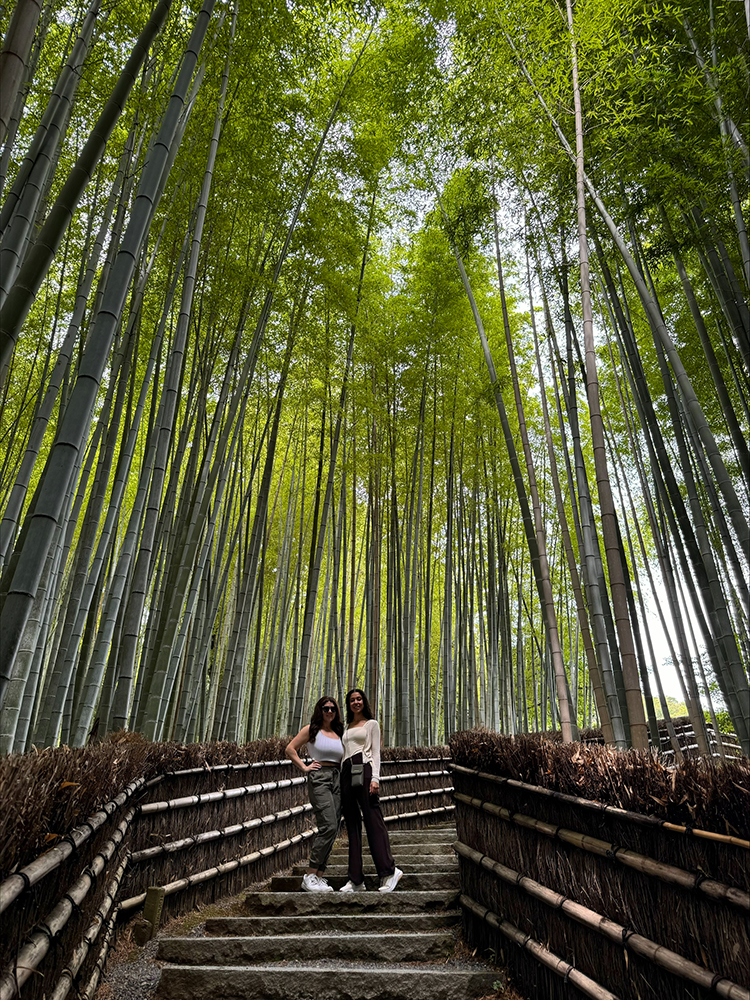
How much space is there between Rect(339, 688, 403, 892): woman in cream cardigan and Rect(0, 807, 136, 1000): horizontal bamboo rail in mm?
1388

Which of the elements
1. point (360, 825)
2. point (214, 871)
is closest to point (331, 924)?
point (360, 825)

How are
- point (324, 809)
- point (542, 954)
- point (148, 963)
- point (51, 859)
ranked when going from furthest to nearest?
1. point (324, 809)
2. point (148, 963)
3. point (542, 954)
4. point (51, 859)

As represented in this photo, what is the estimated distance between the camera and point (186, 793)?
2748mm

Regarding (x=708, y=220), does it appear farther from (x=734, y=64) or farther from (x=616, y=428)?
(x=616, y=428)

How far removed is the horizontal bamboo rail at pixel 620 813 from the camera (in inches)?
47.2

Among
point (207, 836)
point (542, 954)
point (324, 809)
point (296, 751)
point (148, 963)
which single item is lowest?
point (148, 963)

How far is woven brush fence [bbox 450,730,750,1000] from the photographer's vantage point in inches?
47.8

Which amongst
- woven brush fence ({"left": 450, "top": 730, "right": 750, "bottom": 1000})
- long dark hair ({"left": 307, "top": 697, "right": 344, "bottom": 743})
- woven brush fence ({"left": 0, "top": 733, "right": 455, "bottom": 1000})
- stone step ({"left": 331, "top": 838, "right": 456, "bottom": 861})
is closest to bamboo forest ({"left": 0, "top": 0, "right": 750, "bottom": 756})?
woven brush fence ({"left": 0, "top": 733, "right": 455, "bottom": 1000})

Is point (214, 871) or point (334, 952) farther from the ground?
point (214, 871)

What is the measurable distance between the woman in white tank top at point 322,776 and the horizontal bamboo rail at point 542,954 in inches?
29.6

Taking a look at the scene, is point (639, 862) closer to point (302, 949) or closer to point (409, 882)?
point (302, 949)

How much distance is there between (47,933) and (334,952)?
139cm

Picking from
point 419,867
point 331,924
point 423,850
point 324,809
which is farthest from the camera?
point 423,850

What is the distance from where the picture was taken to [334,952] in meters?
2.15
